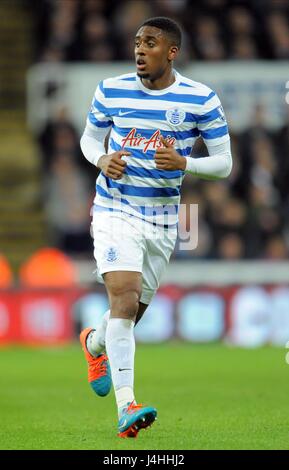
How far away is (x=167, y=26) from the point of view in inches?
276

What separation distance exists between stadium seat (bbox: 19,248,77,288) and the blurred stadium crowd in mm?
764

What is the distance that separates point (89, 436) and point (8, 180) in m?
11.7

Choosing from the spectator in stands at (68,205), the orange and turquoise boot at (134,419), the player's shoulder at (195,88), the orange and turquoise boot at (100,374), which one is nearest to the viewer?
the orange and turquoise boot at (134,419)

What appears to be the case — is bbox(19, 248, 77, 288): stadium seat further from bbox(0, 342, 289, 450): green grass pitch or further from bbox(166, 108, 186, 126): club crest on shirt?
bbox(166, 108, 186, 126): club crest on shirt

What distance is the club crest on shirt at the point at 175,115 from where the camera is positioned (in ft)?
22.9

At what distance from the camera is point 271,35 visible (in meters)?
18.0

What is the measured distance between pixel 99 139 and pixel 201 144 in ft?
28.6

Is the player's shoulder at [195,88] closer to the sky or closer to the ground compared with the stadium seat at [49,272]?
closer to the sky

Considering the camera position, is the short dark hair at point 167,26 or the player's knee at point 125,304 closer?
the player's knee at point 125,304

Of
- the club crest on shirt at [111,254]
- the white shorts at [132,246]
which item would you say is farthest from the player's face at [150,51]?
the club crest on shirt at [111,254]

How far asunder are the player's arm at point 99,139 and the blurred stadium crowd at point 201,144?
7.31 m

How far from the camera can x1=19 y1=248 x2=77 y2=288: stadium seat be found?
48.2 ft

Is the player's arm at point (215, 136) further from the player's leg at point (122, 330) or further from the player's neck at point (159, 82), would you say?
the player's leg at point (122, 330)

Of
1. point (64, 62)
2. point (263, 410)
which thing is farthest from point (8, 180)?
point (263, 410)
